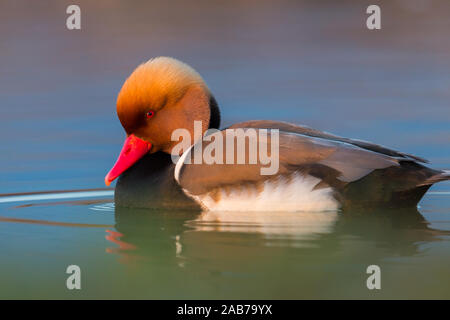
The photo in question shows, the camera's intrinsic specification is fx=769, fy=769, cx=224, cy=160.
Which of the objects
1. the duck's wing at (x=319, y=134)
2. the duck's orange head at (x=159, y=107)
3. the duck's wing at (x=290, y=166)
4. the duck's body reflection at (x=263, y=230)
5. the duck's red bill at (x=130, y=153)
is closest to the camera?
the duck's body reflection at (x=263, y=230)

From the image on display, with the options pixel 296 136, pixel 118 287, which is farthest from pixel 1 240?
pixel 296 136

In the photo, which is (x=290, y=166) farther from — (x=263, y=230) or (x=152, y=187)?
(x=152, y=187)

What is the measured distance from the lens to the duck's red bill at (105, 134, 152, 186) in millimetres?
6250

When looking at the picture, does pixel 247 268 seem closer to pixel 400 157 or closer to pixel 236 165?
pixel 236 165

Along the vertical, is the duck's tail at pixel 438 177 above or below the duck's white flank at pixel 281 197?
above

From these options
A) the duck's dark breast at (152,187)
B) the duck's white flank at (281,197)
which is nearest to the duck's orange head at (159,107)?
the duck's dark breast at (152,187)

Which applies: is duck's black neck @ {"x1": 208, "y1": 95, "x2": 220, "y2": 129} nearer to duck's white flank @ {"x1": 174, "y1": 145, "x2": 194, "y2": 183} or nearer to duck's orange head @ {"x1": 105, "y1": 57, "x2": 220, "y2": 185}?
duck's orange head @ {"x1": 105, "y1": 57, "x2": 220, "y2": 185}

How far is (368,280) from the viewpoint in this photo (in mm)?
3969

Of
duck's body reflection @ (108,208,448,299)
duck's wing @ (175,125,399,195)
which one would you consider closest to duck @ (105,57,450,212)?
duck's wing @ (175,125,399,195)

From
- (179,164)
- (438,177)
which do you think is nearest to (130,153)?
(179,164)

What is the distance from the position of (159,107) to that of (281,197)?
4.26 feet

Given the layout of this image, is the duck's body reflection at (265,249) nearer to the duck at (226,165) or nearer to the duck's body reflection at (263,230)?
the duck's body reflection at (263,230)

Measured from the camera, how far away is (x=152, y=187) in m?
5.98

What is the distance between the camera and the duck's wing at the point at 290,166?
5559 millimetres
